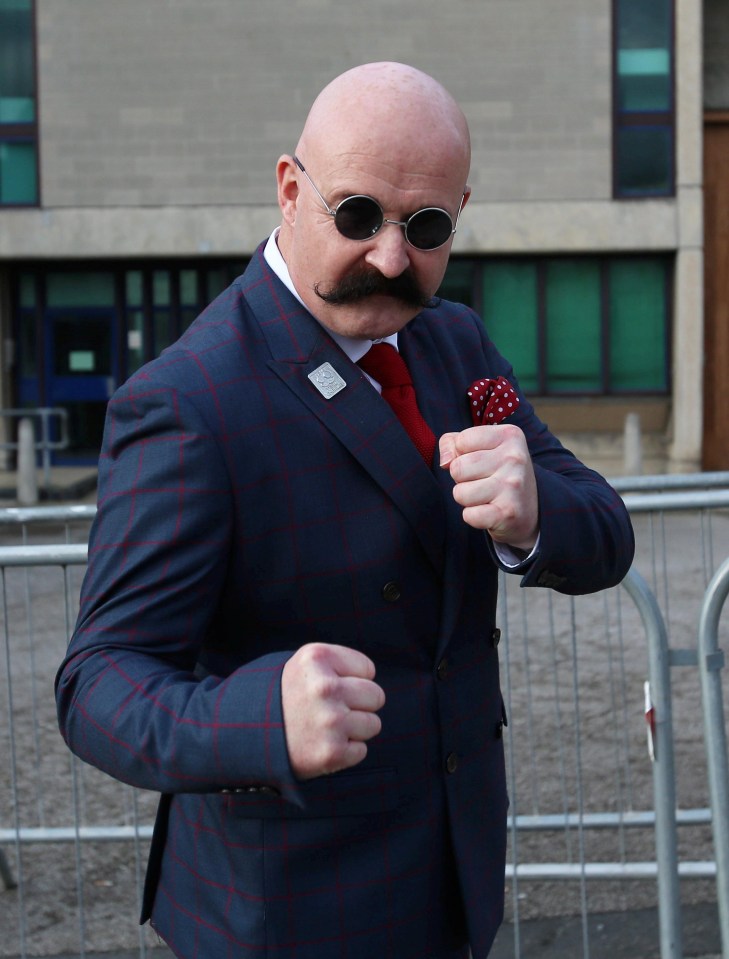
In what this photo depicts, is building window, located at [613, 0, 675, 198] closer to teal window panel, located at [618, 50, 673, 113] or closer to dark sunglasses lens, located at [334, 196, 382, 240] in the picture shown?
teal window panel, located at [618, 50, 673, 113]

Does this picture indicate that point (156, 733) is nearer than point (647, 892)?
Yes

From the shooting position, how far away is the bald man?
1556 mm

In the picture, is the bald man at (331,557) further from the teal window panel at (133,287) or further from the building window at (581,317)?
the teal window panel at (133,287)

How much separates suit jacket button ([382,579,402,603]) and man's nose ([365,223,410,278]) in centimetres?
41

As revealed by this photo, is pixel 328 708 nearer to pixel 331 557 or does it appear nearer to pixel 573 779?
pixel 331 557

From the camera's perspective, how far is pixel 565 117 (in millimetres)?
19031

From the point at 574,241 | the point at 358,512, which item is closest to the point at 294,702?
the point at 358,512

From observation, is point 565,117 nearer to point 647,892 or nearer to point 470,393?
point 647,892

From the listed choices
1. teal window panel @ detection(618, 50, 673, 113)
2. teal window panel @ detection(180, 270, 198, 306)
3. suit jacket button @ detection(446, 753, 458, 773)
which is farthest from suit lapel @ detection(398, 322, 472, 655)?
teal window panel @ detection(180, 270, 198, 306)

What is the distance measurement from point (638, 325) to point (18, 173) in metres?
9.84

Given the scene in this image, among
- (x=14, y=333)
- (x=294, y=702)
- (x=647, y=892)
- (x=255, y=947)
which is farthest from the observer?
(x=14, y=333)

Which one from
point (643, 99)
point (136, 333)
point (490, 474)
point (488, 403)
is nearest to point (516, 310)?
point (643, 99)

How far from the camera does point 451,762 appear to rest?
182 centimetres

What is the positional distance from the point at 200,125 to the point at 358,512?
60.6 feet
